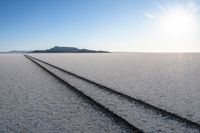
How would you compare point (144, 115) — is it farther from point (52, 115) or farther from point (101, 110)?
point (52, 115)

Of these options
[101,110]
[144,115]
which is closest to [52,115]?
[101,110]

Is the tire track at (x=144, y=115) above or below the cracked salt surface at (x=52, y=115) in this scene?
above

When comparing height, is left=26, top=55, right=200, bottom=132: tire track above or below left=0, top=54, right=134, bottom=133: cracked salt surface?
above

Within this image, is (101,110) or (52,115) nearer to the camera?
(52,115)

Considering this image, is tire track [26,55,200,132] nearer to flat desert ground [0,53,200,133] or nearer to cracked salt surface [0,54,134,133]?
Result: flat desert ground [0,53,200,133]

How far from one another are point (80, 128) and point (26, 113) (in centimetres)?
170

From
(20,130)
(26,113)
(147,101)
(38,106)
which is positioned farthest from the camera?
(147,101)

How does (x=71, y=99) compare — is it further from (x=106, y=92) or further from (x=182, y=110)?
(x=182, y=110)

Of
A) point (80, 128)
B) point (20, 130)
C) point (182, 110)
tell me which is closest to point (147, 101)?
point (182, 110)

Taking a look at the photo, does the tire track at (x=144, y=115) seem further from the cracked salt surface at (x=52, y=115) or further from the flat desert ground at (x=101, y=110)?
the cracked salt surface at (x=52, y=115)

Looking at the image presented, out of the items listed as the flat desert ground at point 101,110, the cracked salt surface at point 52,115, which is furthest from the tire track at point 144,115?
the cracked salt surface at point 52,115

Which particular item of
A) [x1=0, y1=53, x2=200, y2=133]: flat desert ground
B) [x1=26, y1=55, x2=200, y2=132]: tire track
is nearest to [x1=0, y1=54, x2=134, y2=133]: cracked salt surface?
[x1=0, y1=53, x2=200, y2=133]: flat desert ground

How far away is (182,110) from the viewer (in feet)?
20.1

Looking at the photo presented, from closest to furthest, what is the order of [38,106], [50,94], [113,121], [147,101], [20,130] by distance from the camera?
[20,130] < [113,121] < [38,106] < [147,101] < [50,94]
